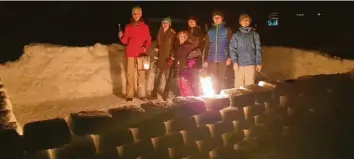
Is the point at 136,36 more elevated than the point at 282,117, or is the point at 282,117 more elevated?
the point at 136,36

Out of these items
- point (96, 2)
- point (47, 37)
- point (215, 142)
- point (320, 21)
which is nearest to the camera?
point (215, 142)

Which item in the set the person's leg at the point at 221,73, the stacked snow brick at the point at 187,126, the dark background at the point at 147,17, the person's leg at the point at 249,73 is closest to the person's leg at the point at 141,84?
the person's leg at the point at 221,73

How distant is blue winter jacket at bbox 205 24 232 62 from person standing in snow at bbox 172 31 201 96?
32 centimetres

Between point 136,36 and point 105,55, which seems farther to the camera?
point 105,55

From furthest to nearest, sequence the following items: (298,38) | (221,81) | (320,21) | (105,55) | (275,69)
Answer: (320,21) < (298,38) < (275,69) < (105,55) < (221,81)

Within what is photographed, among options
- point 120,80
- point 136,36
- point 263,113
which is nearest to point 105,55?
point 120,80

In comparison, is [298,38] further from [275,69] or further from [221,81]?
[221,81]

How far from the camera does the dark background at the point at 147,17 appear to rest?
15.5 metres

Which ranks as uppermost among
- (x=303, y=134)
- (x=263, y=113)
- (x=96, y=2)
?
(x=96, y=2)

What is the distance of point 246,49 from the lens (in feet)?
21.9

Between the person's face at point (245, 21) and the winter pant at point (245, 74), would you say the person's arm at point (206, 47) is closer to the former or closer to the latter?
the winter pant at point (245, 74)

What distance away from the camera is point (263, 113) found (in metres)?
5.55

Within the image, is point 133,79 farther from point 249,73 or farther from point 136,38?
point 249,73

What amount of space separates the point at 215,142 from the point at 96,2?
22106mm
